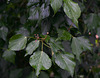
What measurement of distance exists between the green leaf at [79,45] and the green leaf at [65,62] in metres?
0.07

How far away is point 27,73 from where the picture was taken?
79 centimetres

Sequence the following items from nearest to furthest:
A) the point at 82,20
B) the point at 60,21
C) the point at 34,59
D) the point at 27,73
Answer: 1. the point at 34,59
2. the point at 60,21
3. the point at 27,73
4. the point at 82,20

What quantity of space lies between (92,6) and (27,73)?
0.63 m

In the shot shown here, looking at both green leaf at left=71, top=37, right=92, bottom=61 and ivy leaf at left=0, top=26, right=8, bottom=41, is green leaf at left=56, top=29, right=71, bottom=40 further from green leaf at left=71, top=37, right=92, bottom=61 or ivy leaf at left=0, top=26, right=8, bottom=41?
ivy leaf at left=0, top=26, right=8, bottom=41

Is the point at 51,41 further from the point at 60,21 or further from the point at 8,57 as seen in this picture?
the point at 8,57

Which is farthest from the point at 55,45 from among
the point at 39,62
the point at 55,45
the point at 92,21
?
the point at 92,21

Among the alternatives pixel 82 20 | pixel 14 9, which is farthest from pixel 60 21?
pixel 14 9

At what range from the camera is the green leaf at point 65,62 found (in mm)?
562

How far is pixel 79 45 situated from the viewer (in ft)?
2.24

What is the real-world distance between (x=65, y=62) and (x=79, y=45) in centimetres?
15

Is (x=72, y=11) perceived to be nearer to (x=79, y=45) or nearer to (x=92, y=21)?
(x=79, y=45)

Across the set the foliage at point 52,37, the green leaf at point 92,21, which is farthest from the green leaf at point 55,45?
the green leaf at point 92,21

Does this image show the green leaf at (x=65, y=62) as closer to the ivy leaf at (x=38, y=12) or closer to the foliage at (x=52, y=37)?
the foliage at (x=52, y=37)

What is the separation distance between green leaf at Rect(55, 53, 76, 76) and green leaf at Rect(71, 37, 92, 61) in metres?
0.07
